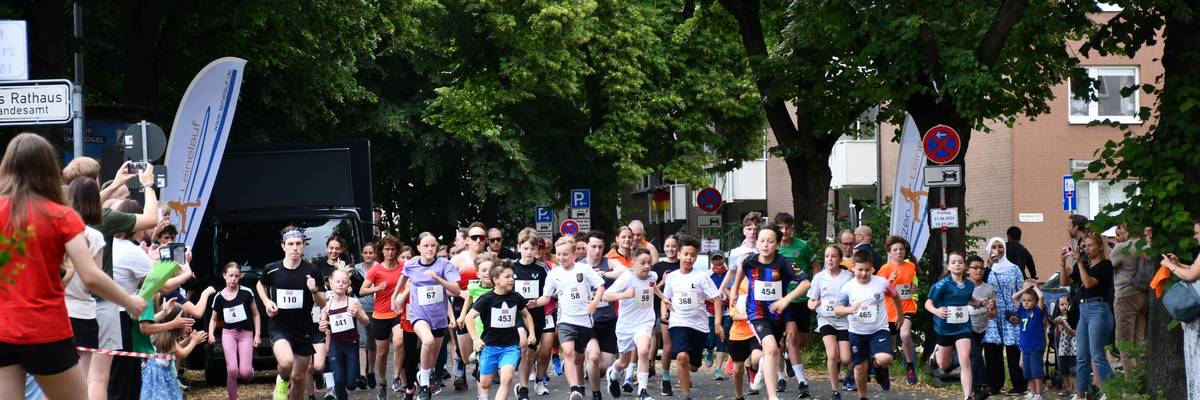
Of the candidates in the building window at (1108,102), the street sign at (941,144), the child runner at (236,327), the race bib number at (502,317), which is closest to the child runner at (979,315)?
the street sign at (941,144)

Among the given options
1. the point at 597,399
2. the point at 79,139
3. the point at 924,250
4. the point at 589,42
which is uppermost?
the point at 589,42

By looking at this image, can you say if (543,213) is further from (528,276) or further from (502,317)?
(502,317)

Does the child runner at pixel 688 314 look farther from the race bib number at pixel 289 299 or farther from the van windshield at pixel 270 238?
the van windshield at pixel 270 238

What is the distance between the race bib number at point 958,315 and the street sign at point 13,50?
8.10 m

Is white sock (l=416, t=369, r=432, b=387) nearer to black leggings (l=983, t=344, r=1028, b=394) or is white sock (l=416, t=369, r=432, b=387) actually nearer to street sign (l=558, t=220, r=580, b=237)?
black leggings (l=983, t=344, r=1028, b=394)

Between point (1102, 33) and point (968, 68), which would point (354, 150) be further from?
point (1102, 33)

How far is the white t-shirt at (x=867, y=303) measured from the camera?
15.1 metres

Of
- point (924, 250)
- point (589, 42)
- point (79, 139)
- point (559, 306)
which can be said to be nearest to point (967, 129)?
point (924, 250)

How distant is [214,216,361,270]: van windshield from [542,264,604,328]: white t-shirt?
4.69 metres

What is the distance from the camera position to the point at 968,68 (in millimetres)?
17531

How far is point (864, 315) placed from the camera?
49.5 feet

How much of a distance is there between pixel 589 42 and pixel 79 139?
2399cm

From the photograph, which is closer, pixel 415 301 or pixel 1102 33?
pixel 1102 33

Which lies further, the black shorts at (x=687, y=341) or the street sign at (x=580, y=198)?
the street sign at (x=580, y=198)
